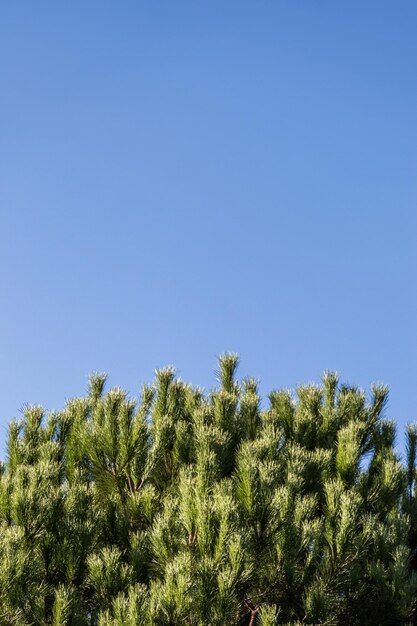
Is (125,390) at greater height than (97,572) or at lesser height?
greater

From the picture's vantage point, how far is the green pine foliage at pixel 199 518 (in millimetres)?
4828

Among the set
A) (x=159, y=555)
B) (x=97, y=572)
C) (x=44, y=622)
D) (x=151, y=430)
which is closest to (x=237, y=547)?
(x=159, y=555)

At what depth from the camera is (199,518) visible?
4.82 m

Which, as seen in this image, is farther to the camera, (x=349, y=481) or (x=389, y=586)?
(x=349, y=481)

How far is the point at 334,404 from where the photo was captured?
7.30 metres

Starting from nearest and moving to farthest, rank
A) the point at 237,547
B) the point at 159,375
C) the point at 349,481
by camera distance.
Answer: the point at 237,547 → the point at 349,481 → the point at 159,375

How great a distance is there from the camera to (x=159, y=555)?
16.5 feet

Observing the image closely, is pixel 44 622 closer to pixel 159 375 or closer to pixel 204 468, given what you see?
pixel 204 468

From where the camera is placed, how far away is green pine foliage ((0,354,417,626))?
15.8ft

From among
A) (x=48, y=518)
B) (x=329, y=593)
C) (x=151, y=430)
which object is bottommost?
(x=329, y=593)

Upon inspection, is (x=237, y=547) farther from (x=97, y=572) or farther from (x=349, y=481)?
(x=349, y=481)

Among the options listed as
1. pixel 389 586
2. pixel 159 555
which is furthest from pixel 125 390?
pixel 389 586

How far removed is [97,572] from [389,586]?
2.21m

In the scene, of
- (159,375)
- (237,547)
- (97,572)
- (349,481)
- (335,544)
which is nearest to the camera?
(237,547)
